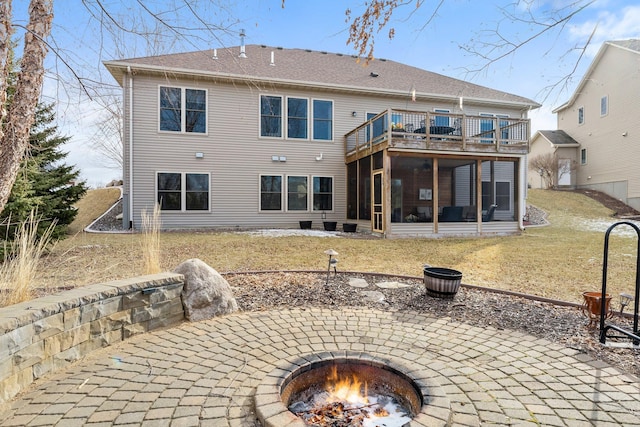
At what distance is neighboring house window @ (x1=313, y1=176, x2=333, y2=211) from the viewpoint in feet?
45.3

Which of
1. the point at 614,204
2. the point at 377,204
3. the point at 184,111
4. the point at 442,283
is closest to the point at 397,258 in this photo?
the point at 442,283

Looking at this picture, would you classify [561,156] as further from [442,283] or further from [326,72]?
[442,283]

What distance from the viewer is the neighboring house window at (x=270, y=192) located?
43.7ft

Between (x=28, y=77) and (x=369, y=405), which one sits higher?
(x=28, y=77)

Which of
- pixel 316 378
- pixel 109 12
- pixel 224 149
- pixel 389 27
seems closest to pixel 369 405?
pixel 316 378

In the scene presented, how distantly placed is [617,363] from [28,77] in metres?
5.59

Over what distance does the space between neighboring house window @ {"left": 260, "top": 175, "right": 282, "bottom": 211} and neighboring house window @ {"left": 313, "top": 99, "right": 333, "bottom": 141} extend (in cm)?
247

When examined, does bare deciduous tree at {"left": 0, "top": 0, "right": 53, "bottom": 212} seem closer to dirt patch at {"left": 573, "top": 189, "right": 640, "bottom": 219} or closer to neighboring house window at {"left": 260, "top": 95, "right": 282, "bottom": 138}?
neighboring house window at {"left": 260, "top": 95, "right": 282, "bottom": 138}

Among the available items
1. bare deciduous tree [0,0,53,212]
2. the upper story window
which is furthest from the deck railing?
bare deciduous tree [0,0,53,212]

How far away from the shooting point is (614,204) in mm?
18609

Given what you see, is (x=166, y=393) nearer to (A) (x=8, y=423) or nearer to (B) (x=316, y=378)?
(A) (x=8, y=423)

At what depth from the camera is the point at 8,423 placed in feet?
6.18

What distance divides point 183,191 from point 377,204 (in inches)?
283

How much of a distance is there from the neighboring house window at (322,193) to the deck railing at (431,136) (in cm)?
149
